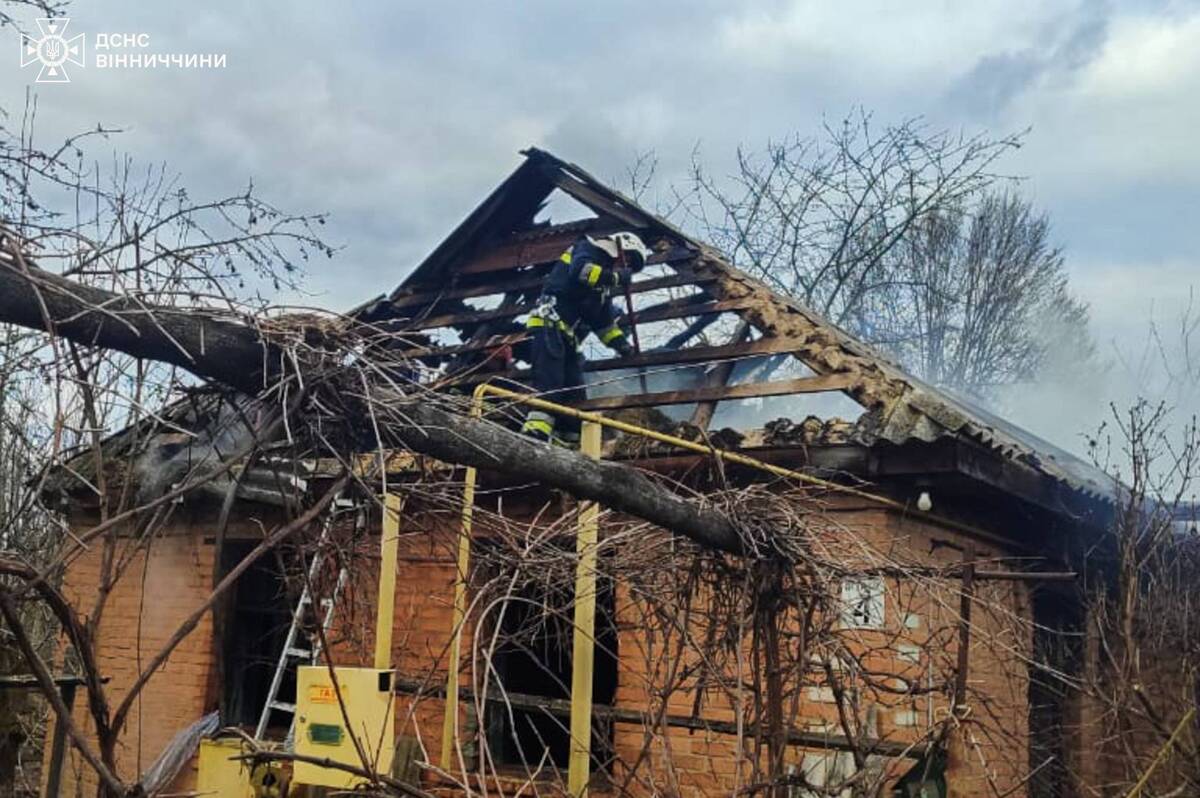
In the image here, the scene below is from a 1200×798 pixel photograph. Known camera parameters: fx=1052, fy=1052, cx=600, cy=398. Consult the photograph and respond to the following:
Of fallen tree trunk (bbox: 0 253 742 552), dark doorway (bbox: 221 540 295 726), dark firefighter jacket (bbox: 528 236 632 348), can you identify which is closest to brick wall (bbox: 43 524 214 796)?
dark doorway (bbox: 221 540 295 726)

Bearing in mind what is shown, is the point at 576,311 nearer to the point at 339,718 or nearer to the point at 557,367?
the point at 557,367

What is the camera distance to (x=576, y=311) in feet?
23.8

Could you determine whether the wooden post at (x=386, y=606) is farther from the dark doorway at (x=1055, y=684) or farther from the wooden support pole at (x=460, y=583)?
the dark doorway at (x=1055, y=684)

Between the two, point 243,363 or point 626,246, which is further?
point 626,246

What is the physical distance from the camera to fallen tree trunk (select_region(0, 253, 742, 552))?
7.38 feet

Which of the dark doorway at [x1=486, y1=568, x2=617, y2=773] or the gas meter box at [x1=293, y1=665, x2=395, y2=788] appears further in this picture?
the dark doorway at [x1=486, y1=568, x2=617, y2=773]

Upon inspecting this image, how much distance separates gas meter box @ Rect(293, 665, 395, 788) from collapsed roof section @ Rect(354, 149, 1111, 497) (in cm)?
158

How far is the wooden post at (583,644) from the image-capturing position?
4.05 meters

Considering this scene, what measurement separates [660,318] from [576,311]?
603 millimetres

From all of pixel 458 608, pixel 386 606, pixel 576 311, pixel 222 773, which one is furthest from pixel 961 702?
pixel 576 311

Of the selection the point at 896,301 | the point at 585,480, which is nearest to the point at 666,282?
the point at 585,480

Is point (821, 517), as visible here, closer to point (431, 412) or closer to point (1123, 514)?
point (431, 412)

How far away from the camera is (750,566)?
3678 millimetres

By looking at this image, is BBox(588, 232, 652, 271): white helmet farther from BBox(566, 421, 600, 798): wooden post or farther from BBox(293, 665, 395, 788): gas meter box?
BBox(293, 665, 395, 788): gas meter box
